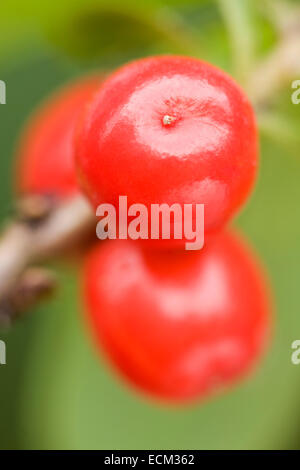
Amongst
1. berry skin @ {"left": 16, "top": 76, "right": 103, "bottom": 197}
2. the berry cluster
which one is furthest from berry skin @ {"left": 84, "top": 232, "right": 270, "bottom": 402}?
berry skin @ {"left": 16, "top": 76, "right": 103, "bottom": 197}

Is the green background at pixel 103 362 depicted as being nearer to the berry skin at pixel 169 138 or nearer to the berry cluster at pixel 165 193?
the berry cluster at pixel 165 193

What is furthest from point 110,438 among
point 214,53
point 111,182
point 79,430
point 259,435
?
point 111,182

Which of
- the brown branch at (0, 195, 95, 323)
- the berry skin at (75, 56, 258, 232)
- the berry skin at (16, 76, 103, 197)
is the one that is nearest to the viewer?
the berry skin at (75, 56, 258, 232)

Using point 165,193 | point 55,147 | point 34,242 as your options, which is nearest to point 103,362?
point 55,147

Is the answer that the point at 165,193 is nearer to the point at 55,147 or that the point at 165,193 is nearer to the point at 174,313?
the point at 174,313

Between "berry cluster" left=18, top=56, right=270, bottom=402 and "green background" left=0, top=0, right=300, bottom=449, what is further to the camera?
"green background" left=0, top=0, right=300, bottom=449

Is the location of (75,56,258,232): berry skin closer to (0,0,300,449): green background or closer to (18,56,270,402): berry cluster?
(18,56,270,402): berry cluster

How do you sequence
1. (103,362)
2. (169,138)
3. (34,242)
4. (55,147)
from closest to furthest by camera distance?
(169,138) → (34,242) → (55,147) → (103,362)
